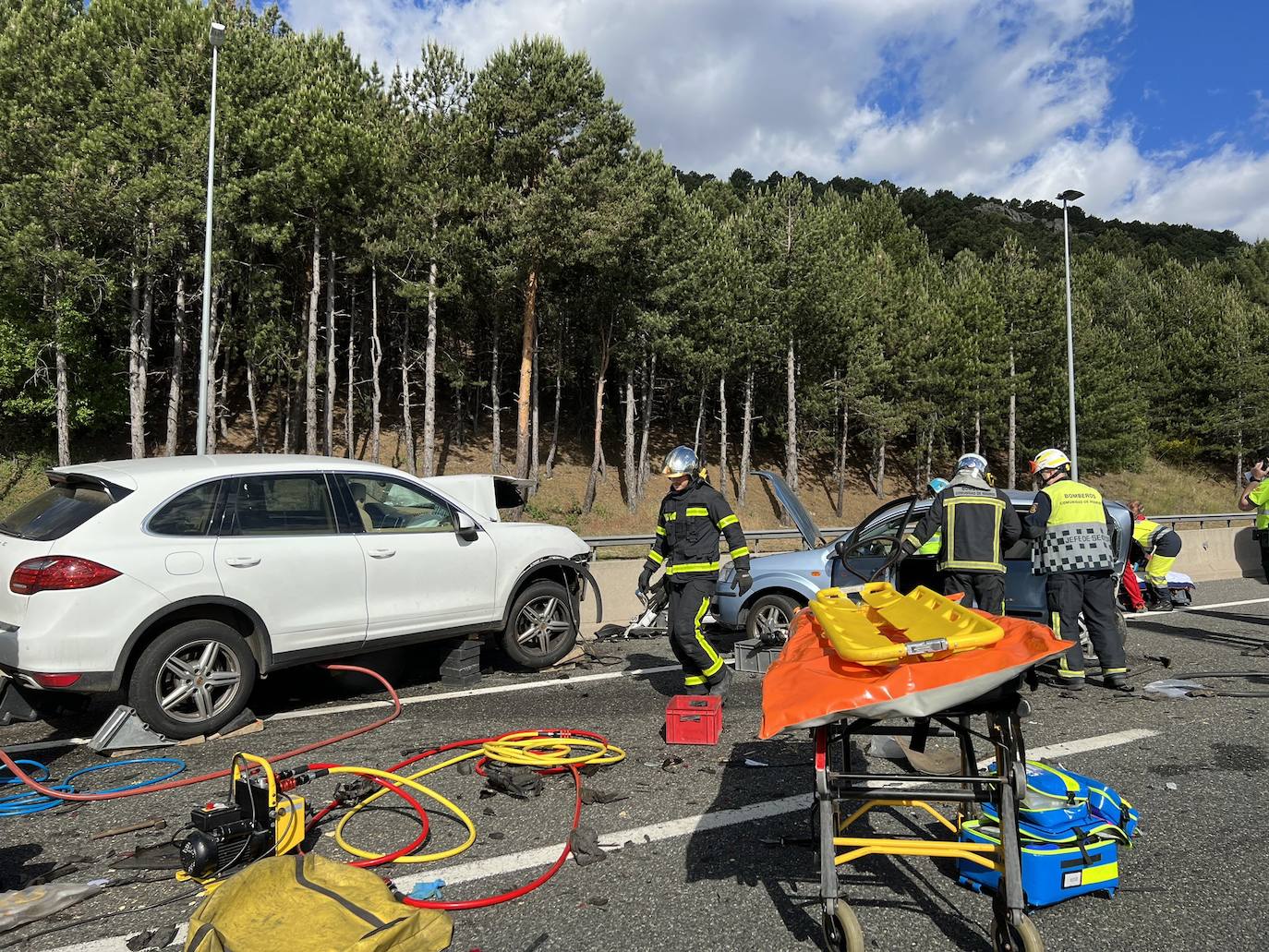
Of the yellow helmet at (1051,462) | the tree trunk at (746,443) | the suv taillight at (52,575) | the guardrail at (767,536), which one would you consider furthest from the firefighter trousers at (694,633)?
the tree trunk at (746,443)

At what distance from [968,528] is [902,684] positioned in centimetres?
444

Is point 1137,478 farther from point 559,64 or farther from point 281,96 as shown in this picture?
point 281,96

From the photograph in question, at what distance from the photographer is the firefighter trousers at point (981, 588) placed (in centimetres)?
686

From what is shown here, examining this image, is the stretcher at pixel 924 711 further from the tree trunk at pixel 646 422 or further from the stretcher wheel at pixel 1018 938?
the tree trunk at pixel 646 422

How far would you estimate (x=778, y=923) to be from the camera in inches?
127

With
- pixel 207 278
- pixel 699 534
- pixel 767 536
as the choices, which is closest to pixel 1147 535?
pixel 699 534

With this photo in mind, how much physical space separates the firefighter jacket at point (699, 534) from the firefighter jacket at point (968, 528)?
1.60 meters

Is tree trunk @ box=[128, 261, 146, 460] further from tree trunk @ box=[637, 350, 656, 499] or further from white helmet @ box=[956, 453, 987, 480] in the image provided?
white helmet @ box=[956, 453, 987, 480]

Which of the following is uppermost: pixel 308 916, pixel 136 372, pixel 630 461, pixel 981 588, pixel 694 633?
pixel 136 372

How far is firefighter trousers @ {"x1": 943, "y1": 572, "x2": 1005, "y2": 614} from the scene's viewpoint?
6.86 m

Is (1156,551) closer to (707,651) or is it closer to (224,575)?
(707,651)

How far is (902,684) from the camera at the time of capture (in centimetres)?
283

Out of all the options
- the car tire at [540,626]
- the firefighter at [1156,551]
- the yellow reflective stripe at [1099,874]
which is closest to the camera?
the yellow reflective stripe at [1099,874]

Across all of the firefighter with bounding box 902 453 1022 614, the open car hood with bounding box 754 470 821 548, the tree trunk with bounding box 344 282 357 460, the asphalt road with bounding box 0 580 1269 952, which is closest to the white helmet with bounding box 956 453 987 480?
the firefighter with bounding box 902 453 1022 614
